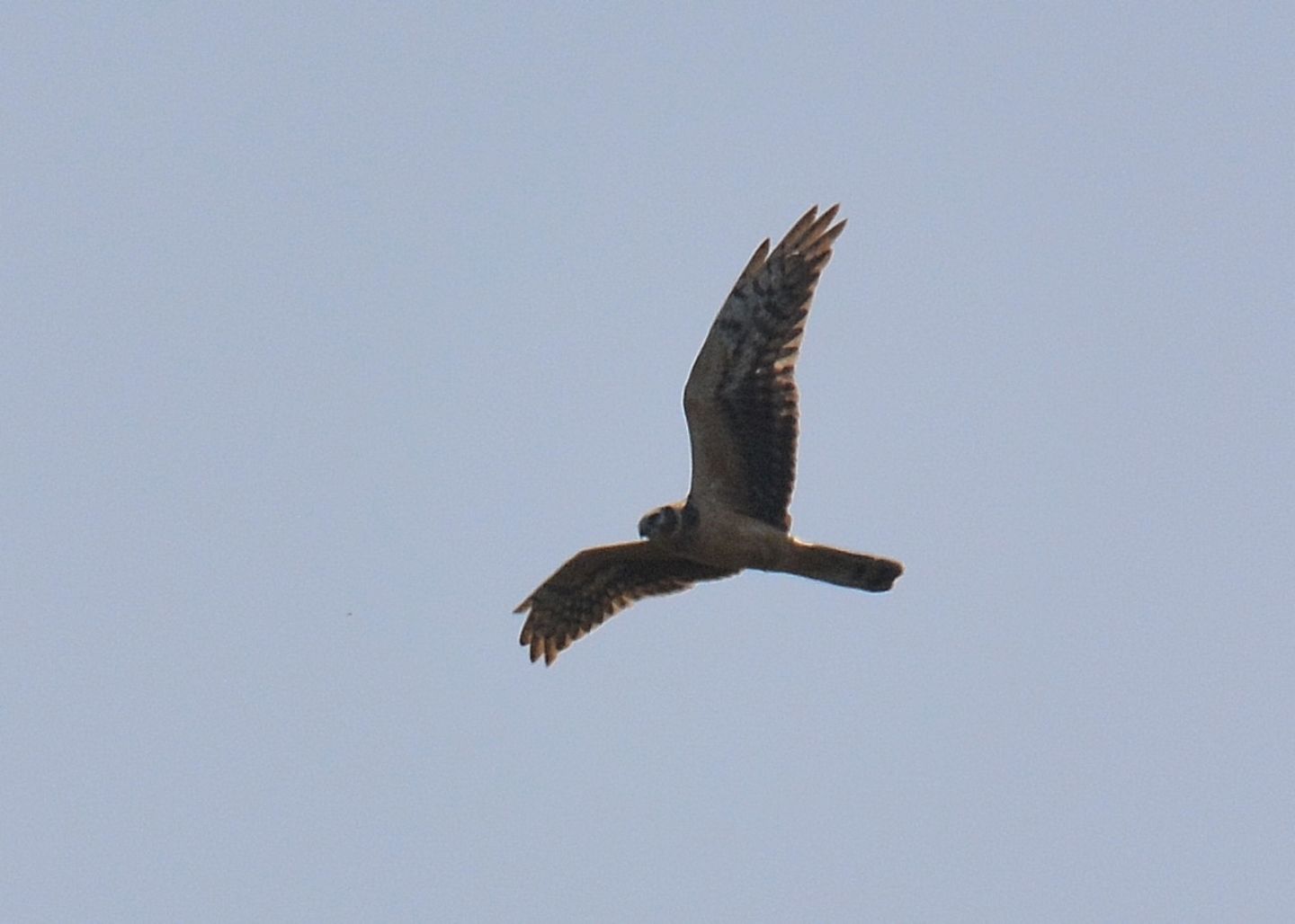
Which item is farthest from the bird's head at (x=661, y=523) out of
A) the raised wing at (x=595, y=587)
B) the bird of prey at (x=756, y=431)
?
the raised wing at (x=595, y=587)

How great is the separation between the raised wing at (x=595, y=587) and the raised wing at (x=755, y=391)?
2.94 feet

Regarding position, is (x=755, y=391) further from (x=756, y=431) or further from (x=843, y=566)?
(x=843, y=566)

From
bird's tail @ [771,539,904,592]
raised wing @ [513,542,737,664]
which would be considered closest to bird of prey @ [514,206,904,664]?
bird's tail @ [771,539,904,592]

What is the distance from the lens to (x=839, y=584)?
1560cm

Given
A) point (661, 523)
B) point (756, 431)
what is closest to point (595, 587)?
point (661, 523)

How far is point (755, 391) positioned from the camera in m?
15.5

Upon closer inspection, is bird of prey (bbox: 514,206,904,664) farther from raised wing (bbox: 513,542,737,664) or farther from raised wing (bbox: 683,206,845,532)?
raised wing (bbox: 513,542,737,664)

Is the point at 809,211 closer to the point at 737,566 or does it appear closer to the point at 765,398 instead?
the point at 765,398

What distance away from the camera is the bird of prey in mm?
15469

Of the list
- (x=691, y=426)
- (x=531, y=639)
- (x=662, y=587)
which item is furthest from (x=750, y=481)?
(x=531, y=639)

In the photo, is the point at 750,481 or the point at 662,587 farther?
the point at 662,587

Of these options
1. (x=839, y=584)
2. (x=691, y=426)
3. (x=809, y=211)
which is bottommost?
(x=839, y=584)

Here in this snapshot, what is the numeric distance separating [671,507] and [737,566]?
80 centimetres

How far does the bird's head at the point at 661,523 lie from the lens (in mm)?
15516
